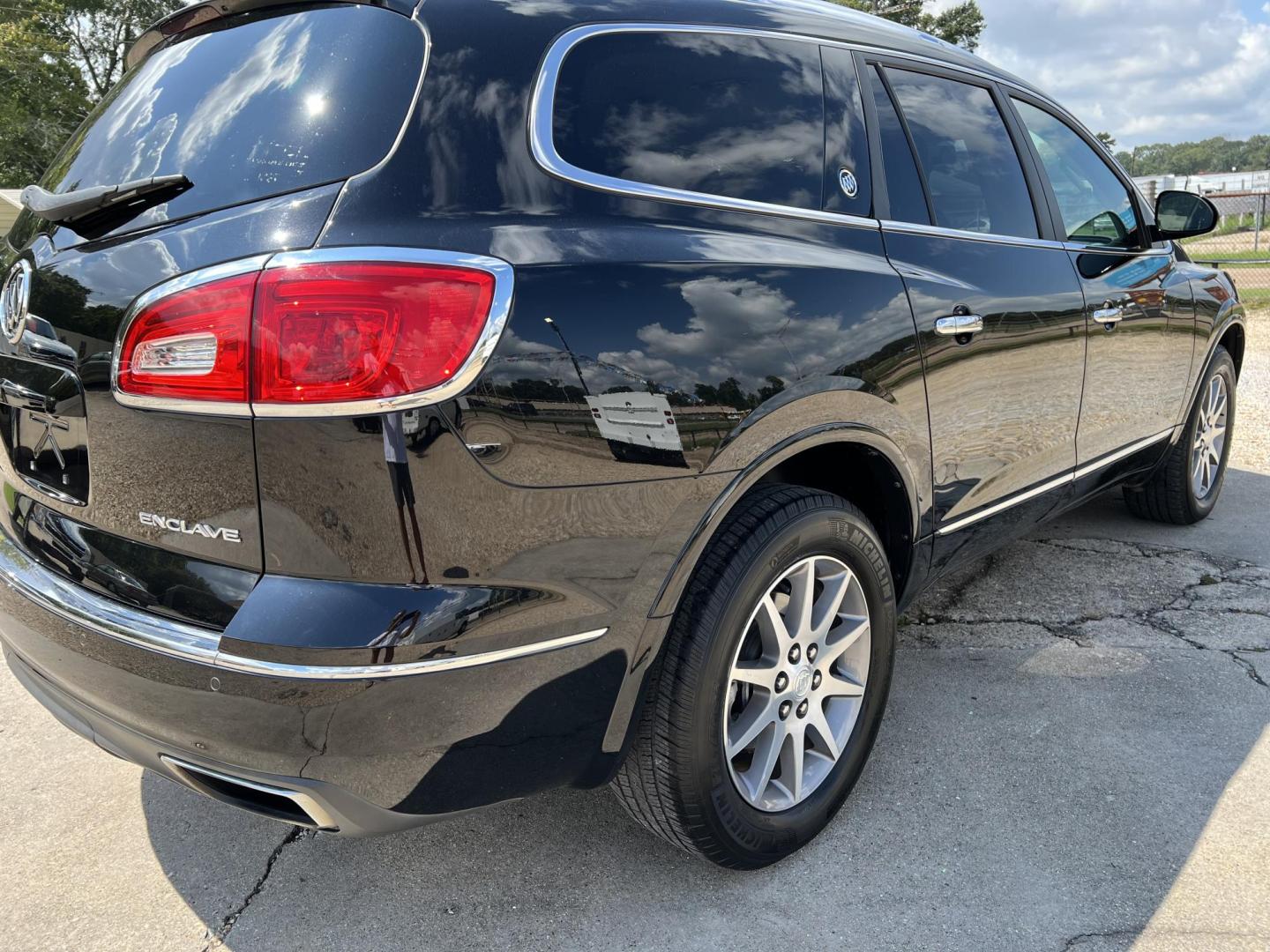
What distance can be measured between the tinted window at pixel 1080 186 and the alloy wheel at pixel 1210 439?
1.08 meters

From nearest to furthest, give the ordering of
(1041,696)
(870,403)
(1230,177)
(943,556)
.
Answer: (870,403)
(943,556)
(1041,696)
(1230,177)

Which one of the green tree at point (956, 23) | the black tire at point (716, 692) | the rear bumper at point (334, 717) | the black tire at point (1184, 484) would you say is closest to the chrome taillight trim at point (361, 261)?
the rear bumper at point (334, 717)

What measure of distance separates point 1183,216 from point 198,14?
3.55 meters

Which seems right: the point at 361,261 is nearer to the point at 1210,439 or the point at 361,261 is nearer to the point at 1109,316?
the point at 1109,316

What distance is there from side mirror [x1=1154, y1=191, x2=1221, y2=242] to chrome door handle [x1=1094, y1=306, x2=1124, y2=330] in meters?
0.76

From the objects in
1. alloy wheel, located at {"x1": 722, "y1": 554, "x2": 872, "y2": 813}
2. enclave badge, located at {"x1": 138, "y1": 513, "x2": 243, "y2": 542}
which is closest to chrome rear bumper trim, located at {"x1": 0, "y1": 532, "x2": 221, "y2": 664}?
enclave badge, located at {"x1": 138, "y1": 513, "x2": 243, "y2": 542}

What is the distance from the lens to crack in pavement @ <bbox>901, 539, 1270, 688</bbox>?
3.43 metres

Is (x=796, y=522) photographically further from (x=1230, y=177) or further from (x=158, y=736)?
(x=1230, y=177)

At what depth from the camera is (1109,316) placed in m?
3.32

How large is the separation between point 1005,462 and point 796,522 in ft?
3.54

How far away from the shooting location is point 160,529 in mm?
1688

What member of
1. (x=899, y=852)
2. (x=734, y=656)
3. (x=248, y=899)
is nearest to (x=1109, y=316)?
(x=899, y=852)

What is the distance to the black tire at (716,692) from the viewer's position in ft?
6.43

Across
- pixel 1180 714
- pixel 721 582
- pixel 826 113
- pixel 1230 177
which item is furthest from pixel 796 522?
pixel 1230 177
